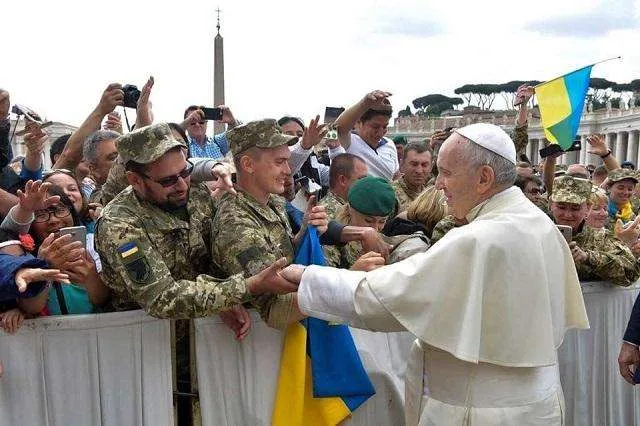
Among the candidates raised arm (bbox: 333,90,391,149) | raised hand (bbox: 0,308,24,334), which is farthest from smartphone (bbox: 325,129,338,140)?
raised hand (bbox: 0,308,24,334)

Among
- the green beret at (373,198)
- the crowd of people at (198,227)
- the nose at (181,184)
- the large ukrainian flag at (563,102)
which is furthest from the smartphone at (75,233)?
the large ukrainian flag at (563,102)

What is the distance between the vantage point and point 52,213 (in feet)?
11.2

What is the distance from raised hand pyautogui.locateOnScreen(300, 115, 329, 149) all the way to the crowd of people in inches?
15.7

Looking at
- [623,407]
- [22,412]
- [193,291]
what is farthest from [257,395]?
[623,407]

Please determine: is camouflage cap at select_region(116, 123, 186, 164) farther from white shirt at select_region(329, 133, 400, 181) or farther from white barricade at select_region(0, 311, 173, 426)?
white shirt at select_region(329, 133, 400, 181)

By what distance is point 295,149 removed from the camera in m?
5.10

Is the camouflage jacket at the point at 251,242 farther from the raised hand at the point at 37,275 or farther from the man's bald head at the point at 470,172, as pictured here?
the man's bald head at the point at 470,172

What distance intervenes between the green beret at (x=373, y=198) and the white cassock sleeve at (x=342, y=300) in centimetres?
103

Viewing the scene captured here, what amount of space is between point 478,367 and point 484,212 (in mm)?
654

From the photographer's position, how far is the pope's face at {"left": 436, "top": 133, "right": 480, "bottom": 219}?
2.65 metres

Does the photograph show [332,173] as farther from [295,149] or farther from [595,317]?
[595,317]

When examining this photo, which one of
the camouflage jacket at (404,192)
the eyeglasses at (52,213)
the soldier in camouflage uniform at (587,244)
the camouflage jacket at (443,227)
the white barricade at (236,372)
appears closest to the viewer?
the white barricade at (236,372)

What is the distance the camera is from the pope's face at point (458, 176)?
8.69 feet

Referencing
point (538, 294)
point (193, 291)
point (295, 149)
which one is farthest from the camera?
point (295, 149)
